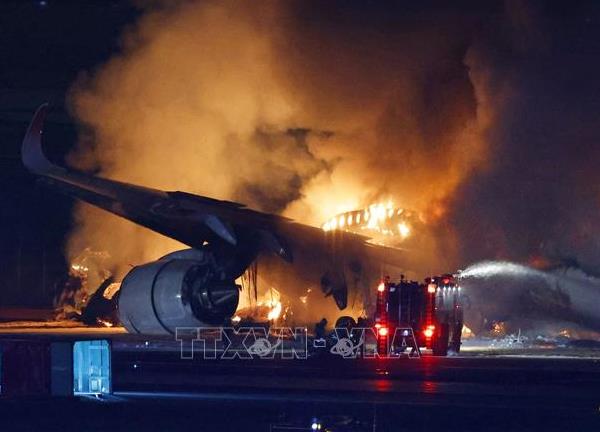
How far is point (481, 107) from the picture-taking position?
40250 mm

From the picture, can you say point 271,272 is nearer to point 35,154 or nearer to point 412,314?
point 412,314

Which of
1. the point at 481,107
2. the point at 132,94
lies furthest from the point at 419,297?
the point at 132,94

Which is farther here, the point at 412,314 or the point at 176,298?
the point at 412,314

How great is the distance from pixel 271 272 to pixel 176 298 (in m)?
6.80

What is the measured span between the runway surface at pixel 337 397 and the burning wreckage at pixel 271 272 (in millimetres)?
1769

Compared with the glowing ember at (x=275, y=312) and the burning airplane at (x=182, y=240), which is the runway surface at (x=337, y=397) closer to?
the burning airplane at (x=182, y=240)

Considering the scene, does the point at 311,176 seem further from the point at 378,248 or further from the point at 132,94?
the point at 378,248

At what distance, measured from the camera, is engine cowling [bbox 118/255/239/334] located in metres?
26.0

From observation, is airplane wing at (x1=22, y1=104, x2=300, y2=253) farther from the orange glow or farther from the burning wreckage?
the orange glow

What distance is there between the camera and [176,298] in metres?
26.0

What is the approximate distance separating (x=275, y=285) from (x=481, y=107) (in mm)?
11590

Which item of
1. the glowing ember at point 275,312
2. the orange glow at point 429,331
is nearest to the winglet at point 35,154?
the orange glow at point 429,331

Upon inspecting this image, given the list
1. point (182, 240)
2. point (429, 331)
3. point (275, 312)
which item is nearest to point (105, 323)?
point (275, 312)

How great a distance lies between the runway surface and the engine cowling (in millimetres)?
1254
